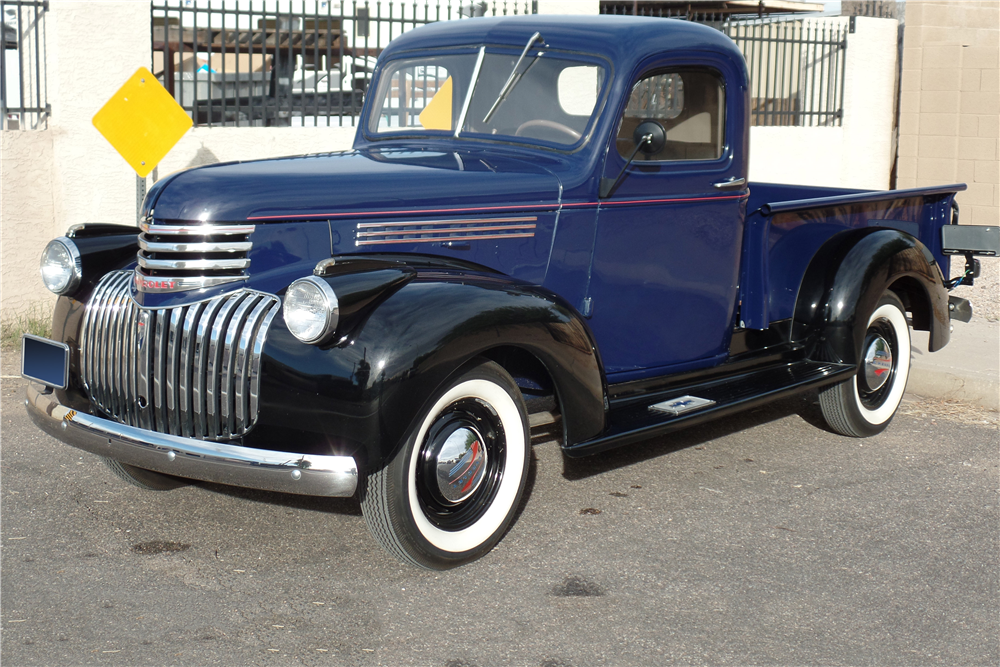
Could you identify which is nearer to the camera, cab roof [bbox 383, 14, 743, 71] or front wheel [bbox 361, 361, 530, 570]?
front wheel [bbox 361, 361, 530, 570]

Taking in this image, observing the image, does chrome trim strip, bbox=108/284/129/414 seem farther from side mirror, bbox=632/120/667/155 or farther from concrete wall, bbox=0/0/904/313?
concrete wall, bbox=0/0/904/313

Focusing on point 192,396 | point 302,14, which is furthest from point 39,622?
point 302,14

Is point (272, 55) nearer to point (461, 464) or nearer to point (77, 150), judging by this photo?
point (77, 150)

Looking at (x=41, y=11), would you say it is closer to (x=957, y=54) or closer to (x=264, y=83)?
(x=264, y=83)

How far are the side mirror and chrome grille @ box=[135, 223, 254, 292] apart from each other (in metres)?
1.56

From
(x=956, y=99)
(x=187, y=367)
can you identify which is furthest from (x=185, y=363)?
(x=956, y=99)

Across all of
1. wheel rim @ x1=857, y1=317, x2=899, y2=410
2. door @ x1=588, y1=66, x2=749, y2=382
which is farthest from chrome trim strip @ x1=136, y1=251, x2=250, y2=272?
wheel rim @ x1=857, y1=317, x2=899, y2=410

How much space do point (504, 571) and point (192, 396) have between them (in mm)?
1170

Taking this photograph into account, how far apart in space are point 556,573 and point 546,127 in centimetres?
181

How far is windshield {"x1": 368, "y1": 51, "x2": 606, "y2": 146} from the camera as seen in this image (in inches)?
162

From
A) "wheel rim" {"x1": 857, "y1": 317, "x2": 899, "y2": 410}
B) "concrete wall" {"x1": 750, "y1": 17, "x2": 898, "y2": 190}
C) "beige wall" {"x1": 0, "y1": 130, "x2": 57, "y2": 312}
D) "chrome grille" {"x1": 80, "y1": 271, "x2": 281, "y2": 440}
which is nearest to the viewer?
"chrome grille" {"x1": 80, "y1": 271, "x2": 281, "y2": 440}

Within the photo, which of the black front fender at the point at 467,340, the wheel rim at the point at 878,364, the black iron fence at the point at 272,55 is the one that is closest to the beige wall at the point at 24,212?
the black iron fence at the point at 272,55

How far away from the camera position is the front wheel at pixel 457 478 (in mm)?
3188

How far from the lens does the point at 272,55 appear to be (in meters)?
A: 8.07
